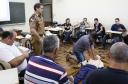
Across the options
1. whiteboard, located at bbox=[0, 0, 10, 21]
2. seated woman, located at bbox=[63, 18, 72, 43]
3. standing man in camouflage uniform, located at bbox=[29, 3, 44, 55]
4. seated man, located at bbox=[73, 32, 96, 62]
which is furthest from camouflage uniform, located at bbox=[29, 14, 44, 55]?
seated woman, located at bbox=[63, 18, 72, 43]

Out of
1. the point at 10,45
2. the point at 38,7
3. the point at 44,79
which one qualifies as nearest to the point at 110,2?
the point at 38,7

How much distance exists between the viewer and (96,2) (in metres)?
9.82

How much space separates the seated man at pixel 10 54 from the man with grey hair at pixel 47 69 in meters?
0.89

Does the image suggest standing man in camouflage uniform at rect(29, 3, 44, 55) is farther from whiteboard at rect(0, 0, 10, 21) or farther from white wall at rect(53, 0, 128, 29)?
white wall at rect(53, 0, 128, 29)

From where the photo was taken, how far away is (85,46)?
4441 millimetres

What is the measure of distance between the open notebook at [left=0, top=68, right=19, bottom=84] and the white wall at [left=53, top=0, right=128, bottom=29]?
Answer: 7300 millimetres

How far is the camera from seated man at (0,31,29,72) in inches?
116

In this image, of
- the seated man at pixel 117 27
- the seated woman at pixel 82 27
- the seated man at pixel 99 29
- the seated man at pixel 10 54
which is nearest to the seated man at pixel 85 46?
the seated man at pixel 10 54

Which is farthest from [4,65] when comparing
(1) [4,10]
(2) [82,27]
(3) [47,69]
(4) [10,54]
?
(2) [82,27]

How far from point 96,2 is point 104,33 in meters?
1.63

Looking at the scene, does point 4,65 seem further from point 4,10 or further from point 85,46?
point 4,10

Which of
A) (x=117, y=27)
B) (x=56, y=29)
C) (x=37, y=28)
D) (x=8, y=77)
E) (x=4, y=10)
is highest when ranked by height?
(x=4, y=10)

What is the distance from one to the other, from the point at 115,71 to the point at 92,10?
854 centimetres

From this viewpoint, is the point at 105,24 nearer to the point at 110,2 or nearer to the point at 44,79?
the point at 110,2
